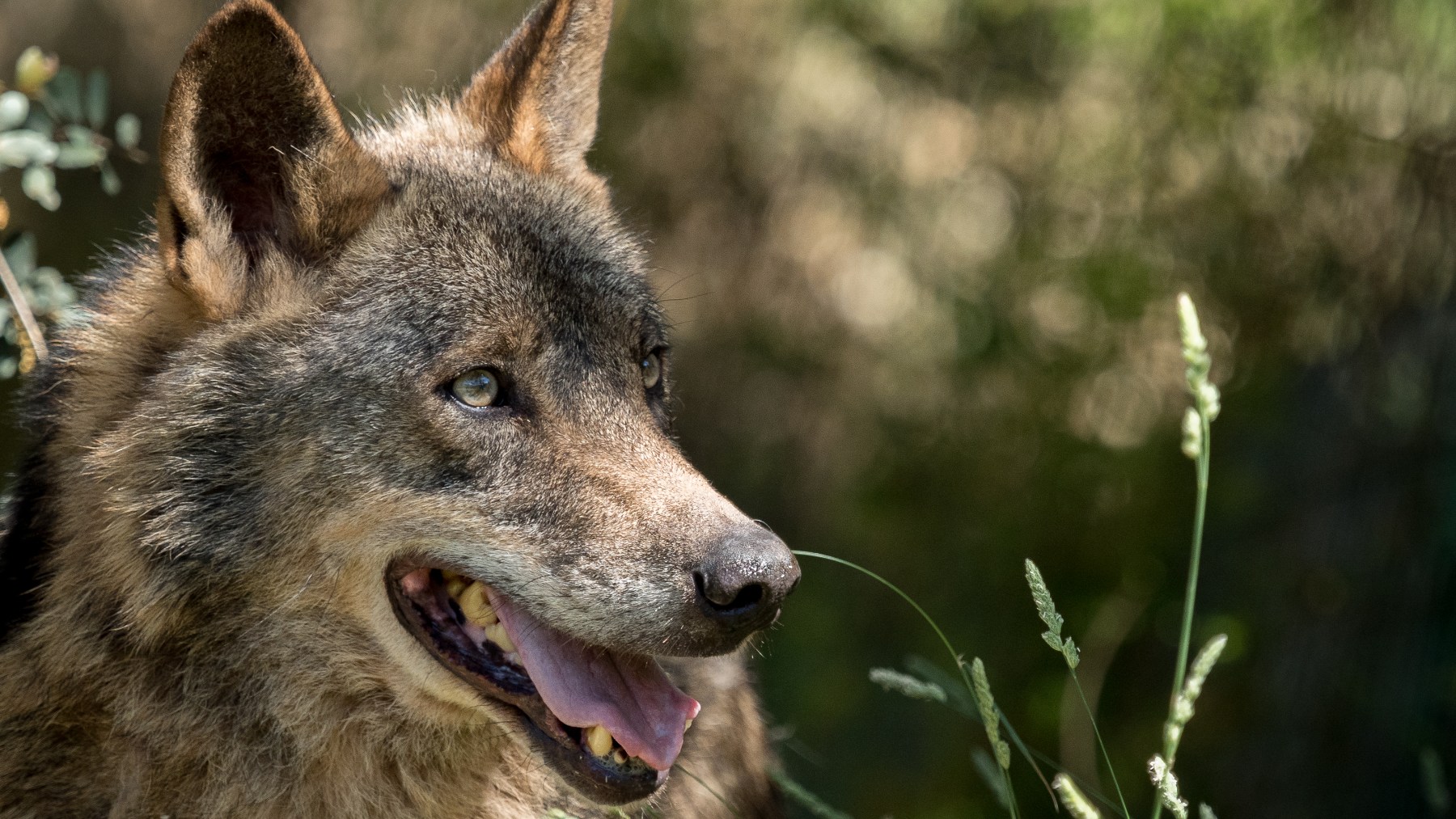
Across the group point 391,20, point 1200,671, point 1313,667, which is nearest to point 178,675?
point 1200,671

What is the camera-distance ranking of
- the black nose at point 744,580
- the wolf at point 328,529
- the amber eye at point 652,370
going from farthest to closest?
the amber eye at point 652,370, the wolf at point 328,529, the black nose at point 744,580

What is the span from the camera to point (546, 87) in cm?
369

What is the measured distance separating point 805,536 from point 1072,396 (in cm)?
169

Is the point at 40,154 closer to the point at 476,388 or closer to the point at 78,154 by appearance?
the point at 78,154

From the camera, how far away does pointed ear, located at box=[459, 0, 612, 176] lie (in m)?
3.59

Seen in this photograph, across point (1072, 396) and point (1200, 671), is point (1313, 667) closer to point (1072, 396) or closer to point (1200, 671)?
point (1072, 396)

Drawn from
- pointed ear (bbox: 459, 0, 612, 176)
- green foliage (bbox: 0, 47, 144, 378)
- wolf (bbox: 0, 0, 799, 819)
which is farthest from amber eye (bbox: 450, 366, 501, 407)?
green foliage (bbox: 0, 47, 144, 378)

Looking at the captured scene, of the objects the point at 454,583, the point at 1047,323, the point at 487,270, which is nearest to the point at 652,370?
the point at 487,270

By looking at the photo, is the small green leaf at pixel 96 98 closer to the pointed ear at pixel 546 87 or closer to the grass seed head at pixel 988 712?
the pointed ear at pixel 546 87

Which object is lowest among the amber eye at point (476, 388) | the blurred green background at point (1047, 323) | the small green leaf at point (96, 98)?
the blurred green background at point (1047, 323)

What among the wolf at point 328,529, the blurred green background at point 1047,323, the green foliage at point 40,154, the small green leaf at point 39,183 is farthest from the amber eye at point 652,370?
the blurred green background at point 1047,323

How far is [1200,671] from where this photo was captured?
1.94m

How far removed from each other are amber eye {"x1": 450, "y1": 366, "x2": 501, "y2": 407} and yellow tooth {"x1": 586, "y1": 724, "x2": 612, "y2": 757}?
2.33ft

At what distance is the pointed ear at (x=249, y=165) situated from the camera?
2709mm
